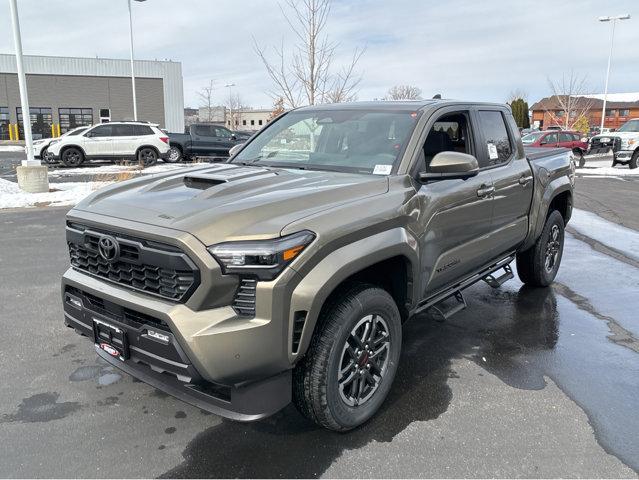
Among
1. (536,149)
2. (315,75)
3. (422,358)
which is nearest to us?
(422,358)

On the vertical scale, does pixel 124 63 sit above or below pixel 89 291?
above

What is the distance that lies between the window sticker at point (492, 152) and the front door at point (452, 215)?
24 centimetres

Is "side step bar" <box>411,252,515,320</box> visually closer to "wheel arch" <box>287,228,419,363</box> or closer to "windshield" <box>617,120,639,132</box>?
"wheel arch" <box>287,228,419,363</box>

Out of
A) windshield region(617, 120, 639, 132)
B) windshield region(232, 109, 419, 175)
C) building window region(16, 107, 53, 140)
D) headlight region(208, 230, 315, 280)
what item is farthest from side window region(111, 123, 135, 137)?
building window region(16, 107, 53, 140)

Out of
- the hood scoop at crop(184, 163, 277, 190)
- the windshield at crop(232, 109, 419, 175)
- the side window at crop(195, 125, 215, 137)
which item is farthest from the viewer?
the side window at crop(195, 125, 215, 137)

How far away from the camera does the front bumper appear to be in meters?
2.47

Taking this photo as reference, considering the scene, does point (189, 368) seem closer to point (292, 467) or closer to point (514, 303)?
point (292, 467)

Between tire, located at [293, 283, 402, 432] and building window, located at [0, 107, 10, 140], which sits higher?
building window, located at [0, 107, 10, 140]

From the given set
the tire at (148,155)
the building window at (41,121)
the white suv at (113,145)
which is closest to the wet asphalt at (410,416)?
the tire at (148,155)

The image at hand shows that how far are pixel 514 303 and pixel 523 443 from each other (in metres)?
2.62

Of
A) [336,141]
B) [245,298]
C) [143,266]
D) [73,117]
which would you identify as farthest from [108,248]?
[73,117]

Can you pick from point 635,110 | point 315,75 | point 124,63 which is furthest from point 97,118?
point 635,110

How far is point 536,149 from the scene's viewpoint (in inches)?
230

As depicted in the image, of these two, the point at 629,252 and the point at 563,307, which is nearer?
the point at 563,307
